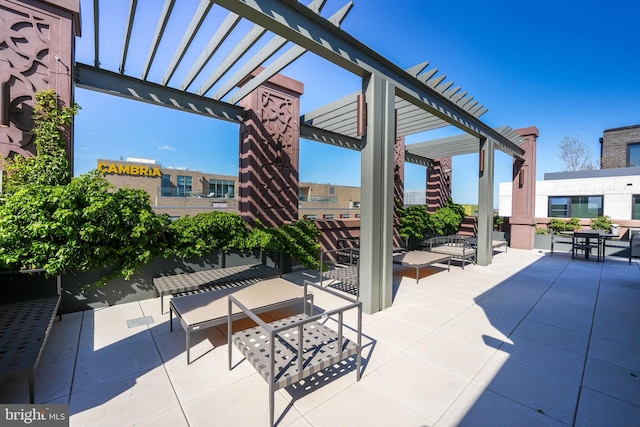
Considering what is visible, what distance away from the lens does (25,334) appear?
99.5 inches

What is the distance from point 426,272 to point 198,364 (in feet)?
19.7

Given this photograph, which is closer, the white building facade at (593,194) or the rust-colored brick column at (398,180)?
the rust-colored brick column at (398,180)

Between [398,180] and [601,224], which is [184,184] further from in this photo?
[601,224]

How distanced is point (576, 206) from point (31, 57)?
25.2 meters

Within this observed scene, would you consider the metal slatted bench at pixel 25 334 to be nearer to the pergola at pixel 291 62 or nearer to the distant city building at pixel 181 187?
the pergola at pixel 291 62

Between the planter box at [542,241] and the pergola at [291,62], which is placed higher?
the pergola at [291,62]

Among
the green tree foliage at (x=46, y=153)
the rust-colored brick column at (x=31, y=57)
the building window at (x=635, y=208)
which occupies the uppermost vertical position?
the rust-colored brick column at (x=31, y=57)

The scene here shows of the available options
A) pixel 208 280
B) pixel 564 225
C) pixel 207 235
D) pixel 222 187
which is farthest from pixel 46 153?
pixel 222 187

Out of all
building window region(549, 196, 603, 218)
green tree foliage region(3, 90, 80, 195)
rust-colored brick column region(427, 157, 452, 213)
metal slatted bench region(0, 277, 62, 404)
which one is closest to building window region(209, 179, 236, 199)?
rust-colored brick column region(427, 157, 452, 213)

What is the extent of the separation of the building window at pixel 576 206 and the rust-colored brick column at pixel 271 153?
66.4 ft

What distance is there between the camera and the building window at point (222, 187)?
39.2 meters

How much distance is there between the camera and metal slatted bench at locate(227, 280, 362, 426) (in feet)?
6.56

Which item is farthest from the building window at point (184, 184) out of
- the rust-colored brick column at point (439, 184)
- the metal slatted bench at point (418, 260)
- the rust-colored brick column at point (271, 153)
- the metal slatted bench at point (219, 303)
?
the metal slatted bench at point (219, 303)

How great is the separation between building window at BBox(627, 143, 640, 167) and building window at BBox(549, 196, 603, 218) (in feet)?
33.6
